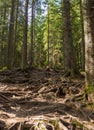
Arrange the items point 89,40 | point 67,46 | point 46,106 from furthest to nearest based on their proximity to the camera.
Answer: point 67,46, point 89,40, point 46,106

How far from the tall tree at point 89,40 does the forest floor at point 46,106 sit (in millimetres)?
722

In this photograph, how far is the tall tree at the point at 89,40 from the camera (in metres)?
7.04

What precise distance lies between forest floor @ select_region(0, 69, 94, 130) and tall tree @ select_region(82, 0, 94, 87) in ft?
2.37

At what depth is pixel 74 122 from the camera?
5.41 metres

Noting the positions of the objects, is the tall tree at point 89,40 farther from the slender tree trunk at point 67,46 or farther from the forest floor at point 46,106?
the slender tree trunk at point 67,46

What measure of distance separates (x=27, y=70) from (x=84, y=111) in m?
7.25

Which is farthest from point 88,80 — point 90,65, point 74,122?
point 74,122

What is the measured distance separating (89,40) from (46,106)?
240 centimetres

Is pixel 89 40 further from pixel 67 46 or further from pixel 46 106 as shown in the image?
pixel 67 46

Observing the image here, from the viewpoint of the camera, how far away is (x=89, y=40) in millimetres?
7094

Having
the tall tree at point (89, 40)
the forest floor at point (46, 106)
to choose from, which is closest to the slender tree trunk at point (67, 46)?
the forest floor at point (46, 106)

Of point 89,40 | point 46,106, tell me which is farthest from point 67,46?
point 46,106

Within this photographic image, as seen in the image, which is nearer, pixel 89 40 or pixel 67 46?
pixel 89 40

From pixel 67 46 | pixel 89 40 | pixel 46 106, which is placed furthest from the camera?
pixel 67 46
